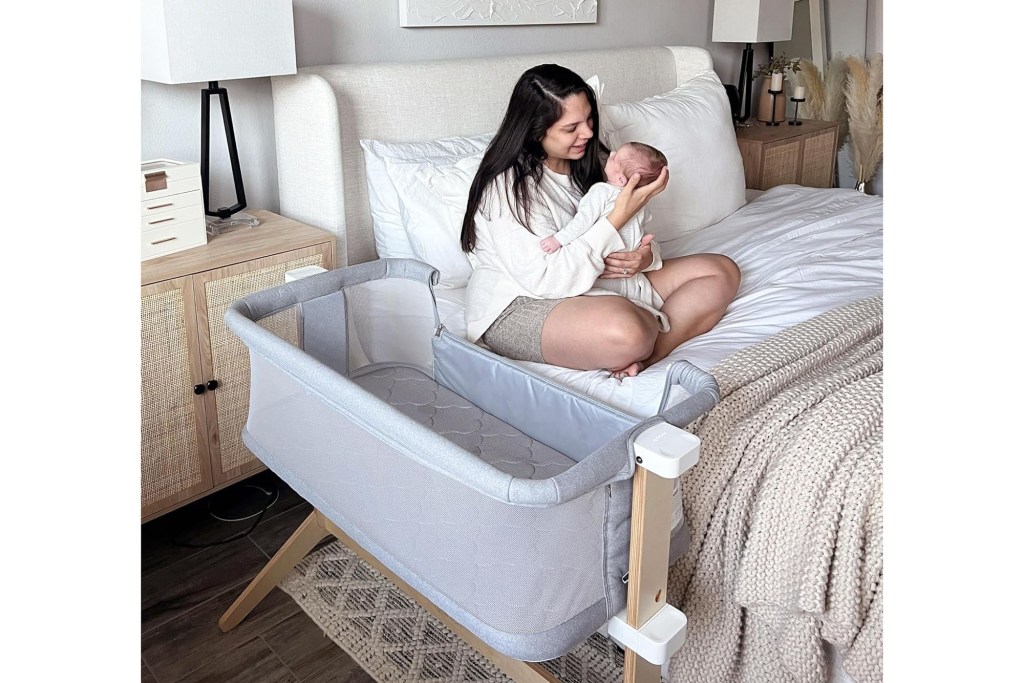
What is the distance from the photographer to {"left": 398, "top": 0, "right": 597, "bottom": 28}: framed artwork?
2.25m

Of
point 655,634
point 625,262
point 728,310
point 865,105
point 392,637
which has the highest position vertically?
point 865,105

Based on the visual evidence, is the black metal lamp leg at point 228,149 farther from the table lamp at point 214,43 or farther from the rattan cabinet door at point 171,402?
the rattan cabinet door at point 171,402

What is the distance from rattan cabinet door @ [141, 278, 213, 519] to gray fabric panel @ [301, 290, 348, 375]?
0.37 metres

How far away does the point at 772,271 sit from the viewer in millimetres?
1994

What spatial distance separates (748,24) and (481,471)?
2.74 meters

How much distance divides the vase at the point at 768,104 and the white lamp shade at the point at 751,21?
0.61 ft

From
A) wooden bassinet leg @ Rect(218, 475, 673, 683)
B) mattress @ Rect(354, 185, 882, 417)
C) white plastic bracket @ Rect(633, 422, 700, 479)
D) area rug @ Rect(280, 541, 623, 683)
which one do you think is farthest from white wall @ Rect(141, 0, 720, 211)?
white plastic bracket @ Rect(633, 422, 700, 479)

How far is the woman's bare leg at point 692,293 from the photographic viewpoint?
170 centimetres

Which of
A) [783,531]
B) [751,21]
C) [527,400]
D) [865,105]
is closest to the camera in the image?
[783,531]

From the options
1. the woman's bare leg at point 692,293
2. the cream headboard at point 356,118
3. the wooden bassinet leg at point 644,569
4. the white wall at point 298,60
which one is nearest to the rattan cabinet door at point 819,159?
the white wall at point 298,60

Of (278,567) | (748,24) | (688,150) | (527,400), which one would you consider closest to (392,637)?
(278,567)

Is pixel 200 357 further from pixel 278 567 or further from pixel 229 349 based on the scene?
pixel 278 567
